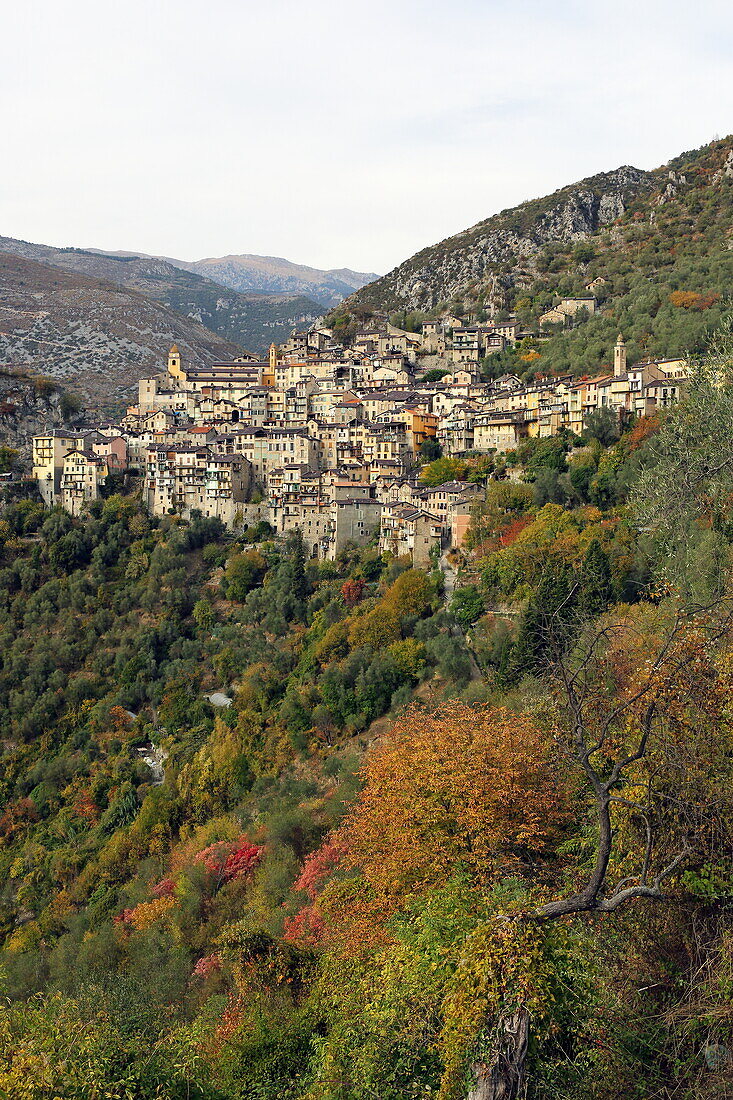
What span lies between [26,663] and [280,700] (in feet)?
52.1

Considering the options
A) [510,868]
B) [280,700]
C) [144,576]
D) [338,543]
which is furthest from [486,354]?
[510,868]

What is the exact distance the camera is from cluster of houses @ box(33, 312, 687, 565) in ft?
156

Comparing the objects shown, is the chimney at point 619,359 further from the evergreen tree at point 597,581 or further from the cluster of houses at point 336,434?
the evergreen tree at point 597,581

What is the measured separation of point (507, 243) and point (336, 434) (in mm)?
51701

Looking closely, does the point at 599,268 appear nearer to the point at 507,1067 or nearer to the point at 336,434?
the point at 336,434

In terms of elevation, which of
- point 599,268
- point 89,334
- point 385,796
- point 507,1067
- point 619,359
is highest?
point 599,268

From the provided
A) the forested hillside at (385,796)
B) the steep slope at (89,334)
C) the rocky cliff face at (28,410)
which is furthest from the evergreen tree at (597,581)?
the steep slope at (89,334)

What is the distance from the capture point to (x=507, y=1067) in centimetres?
820

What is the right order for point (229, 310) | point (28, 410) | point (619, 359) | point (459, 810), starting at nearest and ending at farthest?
point (459, 810)
point (619, 359)
point (28, 410)
point (229, 310)

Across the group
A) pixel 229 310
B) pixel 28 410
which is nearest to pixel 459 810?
pixel 28 410

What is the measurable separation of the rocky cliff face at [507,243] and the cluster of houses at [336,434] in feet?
77.0

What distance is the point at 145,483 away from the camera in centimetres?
5953

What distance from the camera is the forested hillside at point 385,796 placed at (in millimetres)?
9297

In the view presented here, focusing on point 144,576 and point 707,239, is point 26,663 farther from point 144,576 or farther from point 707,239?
point 707,239
